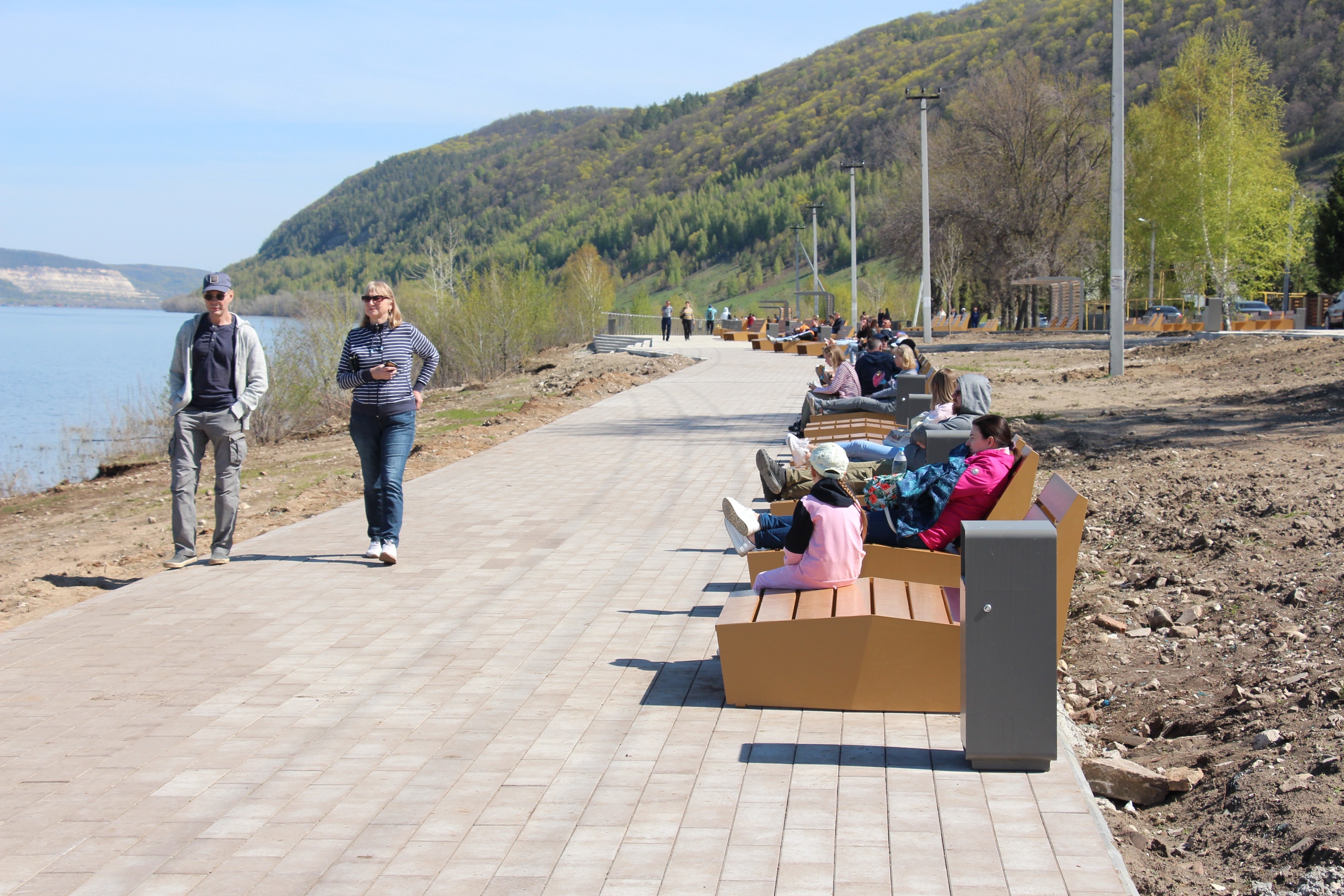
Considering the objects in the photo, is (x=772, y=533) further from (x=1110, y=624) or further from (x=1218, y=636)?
(x=1218, y=636)

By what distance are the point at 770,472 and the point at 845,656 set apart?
320 cm

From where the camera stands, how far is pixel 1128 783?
13.8ft

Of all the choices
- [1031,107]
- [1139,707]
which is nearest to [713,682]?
[1139,707]

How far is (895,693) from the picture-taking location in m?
4.71

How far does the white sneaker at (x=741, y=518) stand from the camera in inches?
240

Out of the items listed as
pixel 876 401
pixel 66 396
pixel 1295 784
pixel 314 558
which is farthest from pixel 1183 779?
pixel 66 396

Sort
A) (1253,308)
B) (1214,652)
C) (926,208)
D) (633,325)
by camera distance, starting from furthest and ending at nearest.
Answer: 1. (633,325)
2. (1253,308)
3. (926,208)
4. (1214,652)

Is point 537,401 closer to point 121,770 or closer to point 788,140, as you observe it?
point 121,770

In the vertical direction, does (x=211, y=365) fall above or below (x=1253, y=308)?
below

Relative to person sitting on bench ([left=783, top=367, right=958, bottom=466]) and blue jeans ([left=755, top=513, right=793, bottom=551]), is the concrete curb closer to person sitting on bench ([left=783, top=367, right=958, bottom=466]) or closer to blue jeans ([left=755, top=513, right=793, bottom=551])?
blue jeans ([left=755, top=513, right=793, bottom=551])

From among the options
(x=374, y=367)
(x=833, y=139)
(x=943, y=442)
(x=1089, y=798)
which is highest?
(x=833, y=139)

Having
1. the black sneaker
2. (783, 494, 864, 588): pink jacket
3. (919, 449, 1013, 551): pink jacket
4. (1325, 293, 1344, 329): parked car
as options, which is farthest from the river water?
(1325, 293, 1344, 329): parked car

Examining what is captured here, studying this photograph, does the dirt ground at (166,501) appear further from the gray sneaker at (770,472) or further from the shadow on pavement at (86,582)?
the gray sneaker at (770,472)

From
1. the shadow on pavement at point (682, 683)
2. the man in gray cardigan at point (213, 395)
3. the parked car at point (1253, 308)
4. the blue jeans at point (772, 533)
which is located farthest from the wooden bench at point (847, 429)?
the parked car at point (1253, 308)
